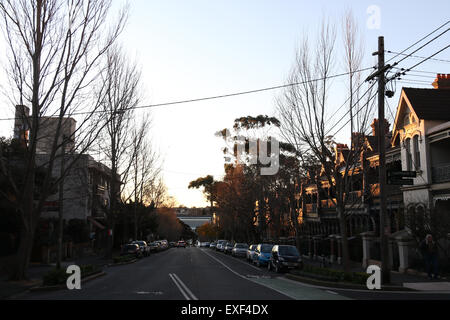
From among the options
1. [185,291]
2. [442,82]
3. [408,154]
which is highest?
[442,82]

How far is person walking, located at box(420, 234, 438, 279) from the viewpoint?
18.3m

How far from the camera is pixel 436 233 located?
67.4 feet

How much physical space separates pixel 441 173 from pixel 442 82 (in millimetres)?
7700

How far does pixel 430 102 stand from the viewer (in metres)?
26.1

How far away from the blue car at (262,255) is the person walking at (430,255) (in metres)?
12.5

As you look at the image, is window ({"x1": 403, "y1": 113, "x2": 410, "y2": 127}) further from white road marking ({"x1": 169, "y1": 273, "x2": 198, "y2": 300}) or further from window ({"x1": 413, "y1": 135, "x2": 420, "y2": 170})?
white road marking ({"x1": 169, "y1": 273, "x2": 198, "y2": 300})

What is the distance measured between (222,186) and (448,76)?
27660 millimetres

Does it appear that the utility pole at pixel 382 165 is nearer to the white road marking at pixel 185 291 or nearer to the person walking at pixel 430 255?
the person walking at pixel 430 255

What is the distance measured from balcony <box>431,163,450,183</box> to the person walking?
19.1 feet

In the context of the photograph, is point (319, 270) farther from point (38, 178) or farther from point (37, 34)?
point (38, 178)
